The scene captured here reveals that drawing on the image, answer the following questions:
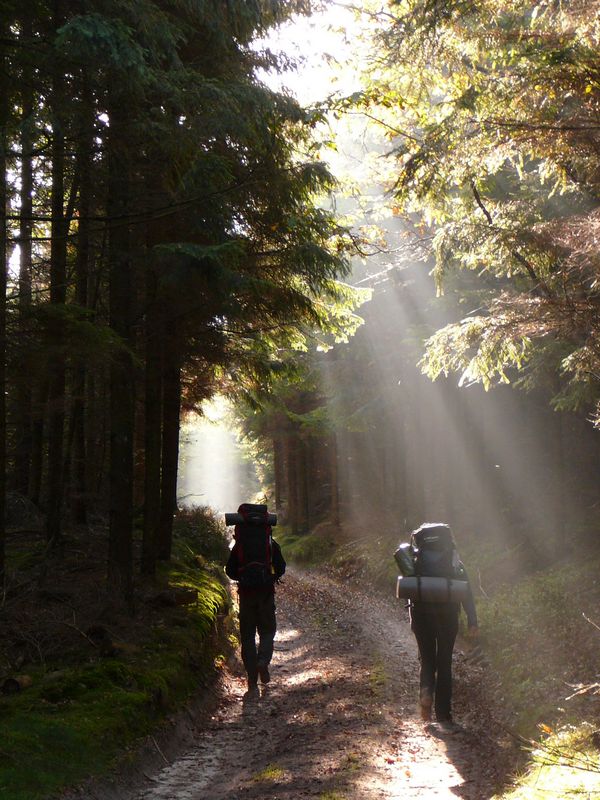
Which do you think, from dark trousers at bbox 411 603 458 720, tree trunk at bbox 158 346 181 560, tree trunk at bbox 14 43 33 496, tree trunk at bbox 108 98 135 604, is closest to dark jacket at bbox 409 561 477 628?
dark trousers at bbox 411 603 458 720

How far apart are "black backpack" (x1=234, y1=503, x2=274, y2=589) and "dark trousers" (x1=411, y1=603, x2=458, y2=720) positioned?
2.15 meters

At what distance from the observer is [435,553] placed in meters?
7.65

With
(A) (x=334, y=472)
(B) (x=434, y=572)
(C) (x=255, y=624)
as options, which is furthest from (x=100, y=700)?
(A) (x=334, y=472)

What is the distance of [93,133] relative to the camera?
858 cm

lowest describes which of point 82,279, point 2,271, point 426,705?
point 426,705

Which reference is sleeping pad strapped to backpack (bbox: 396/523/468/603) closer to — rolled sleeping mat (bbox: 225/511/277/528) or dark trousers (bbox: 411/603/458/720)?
dark trousers (bbox: 411/603/458/720)

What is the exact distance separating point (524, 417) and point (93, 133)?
631 inches

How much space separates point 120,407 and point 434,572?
4889 millimetres

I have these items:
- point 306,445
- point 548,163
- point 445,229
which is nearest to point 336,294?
point 445,229

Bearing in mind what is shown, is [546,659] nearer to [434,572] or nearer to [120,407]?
[434,572]

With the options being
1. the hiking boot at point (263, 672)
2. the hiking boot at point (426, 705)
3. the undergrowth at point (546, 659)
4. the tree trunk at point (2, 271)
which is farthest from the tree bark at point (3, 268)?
the undergrowth at point (546, 659)

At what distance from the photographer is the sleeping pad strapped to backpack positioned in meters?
7.41

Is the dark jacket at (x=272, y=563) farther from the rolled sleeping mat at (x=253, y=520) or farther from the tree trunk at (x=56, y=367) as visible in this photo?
the tree trunk at (x=56, y=367)

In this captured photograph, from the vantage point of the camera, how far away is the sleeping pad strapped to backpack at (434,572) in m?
7.41
